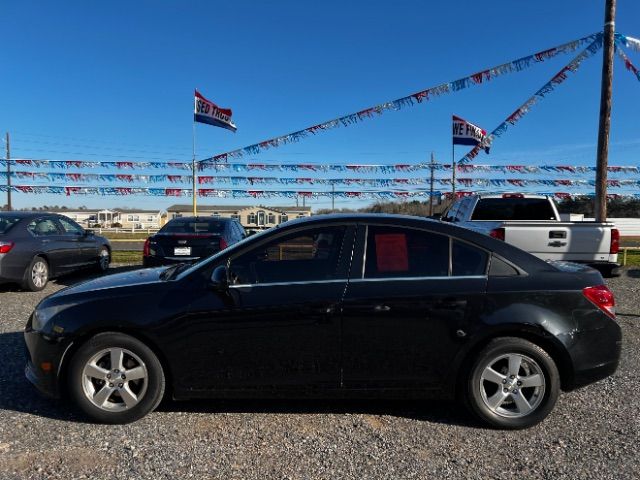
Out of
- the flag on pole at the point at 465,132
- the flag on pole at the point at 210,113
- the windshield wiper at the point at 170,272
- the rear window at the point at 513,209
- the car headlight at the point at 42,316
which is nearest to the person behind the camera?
the car headlight at the point at 42,316

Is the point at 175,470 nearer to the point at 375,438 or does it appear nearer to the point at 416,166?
the point at 375,438

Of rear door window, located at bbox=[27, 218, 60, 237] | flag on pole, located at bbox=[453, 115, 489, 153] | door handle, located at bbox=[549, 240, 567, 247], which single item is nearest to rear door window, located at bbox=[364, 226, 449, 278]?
door handle, located at bbox=[549, 240, 567, 247]

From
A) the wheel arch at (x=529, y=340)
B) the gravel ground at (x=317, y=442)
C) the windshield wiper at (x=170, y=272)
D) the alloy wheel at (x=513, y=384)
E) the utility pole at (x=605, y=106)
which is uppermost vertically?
the utility pole at (x=605, y=106)

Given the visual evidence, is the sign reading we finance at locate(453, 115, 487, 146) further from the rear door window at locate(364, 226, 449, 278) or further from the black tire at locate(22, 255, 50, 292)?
the rear door window at locate(364, 226, 449, 278)

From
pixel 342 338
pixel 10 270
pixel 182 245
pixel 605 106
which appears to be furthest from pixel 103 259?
pixel 605 106

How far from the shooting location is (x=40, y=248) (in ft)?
28.4

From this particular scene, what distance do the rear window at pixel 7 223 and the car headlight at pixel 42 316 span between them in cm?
553

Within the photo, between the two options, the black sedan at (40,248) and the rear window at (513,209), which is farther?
the rear window at (513,209)

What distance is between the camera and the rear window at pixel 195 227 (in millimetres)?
9039

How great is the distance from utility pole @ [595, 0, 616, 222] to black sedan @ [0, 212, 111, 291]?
→ 11.1 metres

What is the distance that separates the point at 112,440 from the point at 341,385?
1.56 m

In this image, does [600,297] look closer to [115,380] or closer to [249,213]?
[115,380]

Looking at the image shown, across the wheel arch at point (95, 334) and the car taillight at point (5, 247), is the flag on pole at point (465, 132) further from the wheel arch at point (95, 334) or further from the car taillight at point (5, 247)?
the wheel arch at point (95, 334)

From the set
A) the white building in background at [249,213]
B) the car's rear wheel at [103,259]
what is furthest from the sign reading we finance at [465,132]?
the white building in background at [249,213]
